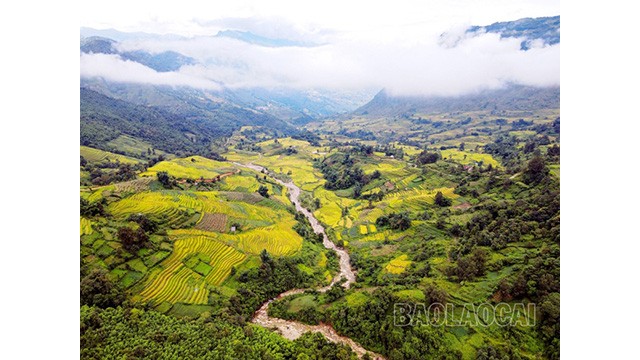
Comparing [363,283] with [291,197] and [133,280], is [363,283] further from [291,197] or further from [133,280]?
[291,197]

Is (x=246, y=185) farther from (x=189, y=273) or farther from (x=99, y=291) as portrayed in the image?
(x=99, y=291)

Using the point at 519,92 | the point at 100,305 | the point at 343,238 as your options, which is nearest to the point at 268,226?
the point at 343,238

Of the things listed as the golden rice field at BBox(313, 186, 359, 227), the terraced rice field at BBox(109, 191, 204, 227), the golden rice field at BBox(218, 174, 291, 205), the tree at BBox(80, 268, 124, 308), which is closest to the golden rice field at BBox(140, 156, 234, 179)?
the golden rice field at BBox(218, 174, 291, 205)

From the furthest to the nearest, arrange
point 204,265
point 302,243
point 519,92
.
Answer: point 519,92 → point 302,243 → point 204,265

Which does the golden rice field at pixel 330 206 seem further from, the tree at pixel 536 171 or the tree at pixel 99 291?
the tree at pixel 99 291

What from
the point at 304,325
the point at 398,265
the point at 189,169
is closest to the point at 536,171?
the point at 398,265

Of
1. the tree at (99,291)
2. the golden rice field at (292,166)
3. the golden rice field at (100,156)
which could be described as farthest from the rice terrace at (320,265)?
the golden rice field at (100,156)
